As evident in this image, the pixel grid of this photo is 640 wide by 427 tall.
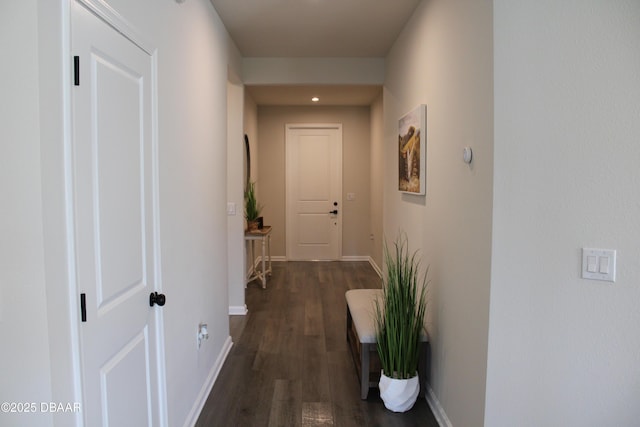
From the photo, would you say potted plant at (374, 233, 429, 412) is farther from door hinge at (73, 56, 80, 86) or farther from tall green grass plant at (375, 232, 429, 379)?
door hinge at (73, 56, 80, 86)

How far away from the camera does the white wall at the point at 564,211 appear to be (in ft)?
4.75

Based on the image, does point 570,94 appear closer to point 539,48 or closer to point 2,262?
point 539,48

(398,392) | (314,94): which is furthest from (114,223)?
(314,94)

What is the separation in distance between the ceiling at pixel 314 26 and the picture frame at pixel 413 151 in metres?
0.73

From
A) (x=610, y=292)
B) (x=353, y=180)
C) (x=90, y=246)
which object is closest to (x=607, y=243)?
(x=610, y=292)

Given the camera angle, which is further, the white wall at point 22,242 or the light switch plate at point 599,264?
the light switch plate at point 599,264

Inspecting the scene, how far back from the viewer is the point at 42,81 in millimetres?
1062

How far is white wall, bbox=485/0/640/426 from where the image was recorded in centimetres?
145

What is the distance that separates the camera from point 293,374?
298 cm

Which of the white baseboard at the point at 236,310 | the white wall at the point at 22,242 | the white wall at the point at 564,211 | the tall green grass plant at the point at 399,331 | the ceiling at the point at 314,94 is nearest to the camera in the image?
the white wall at the point at 22,242

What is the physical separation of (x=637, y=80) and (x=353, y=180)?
5718 millimetres

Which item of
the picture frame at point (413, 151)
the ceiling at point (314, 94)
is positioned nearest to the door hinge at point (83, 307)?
the picture frame at point (413, 151)

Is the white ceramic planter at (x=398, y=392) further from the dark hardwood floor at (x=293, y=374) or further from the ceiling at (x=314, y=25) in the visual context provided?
the ceiling at (x=314, y=25)

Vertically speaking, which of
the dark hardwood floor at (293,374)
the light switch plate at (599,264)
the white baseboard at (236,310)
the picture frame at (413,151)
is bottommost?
the dark hardwood floor at (293,374)
